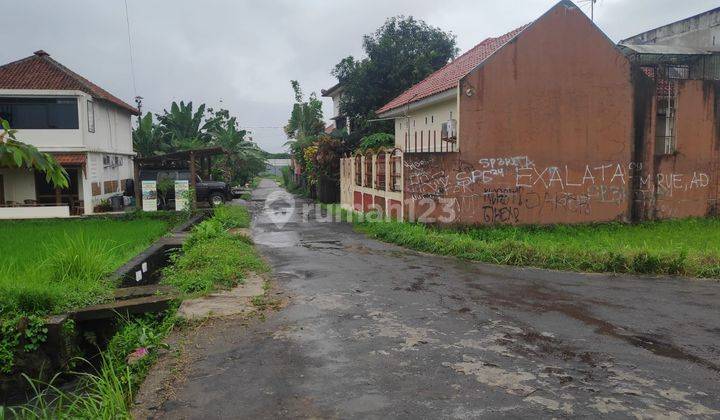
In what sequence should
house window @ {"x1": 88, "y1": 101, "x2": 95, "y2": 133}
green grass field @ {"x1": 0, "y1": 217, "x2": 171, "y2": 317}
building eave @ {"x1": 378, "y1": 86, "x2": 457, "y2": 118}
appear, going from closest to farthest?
green grass field @ {"x1": 0, "y1": 217, "x2": 171, "y2": 317}
building eave @ {"x1": 378, "y1": 86, "x2": 457, "y2": 118}
house window @ {"x1": 88, "y1": 101, "x2": 95, "y2": 133}

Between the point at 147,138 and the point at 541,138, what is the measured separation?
2557 cm

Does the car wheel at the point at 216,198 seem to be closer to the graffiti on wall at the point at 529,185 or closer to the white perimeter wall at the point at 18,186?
the white perimeter wall at the point at 18,186

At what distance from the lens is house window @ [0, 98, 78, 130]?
2350 cm

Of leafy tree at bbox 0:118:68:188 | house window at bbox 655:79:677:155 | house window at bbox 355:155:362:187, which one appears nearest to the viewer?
leafy tree at bbox 0:118:68:188

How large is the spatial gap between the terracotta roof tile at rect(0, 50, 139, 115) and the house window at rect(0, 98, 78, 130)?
0.59 metres

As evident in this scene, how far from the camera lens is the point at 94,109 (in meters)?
25.8

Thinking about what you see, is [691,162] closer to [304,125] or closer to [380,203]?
[380,203]

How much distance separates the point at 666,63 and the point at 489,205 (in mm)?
7644

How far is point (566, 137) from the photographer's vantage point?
16.4 metres

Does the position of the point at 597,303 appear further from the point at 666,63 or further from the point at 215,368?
the point at 666,63

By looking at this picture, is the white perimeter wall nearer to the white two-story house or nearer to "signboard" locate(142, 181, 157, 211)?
the white two-story house

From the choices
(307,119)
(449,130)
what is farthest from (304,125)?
(449,130)

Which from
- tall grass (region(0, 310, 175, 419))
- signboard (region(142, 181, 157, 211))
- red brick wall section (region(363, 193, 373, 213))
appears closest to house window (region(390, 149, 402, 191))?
red brick wall section (region(363, 193, 373, 213))

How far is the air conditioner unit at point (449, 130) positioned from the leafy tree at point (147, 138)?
22022 mm
